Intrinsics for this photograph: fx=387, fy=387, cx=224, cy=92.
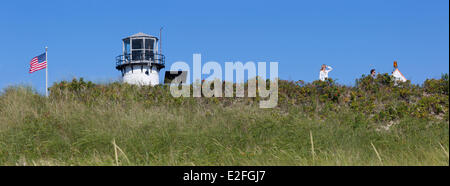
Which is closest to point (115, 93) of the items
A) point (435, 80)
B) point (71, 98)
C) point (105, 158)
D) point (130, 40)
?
point (71, 98)

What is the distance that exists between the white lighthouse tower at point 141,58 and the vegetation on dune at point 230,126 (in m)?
18.6

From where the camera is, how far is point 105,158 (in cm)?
→ 730

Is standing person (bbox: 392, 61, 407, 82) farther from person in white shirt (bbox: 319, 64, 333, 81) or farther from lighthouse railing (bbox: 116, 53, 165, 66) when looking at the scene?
lighthouse railing (bbox: 116, 53, 165, 66)

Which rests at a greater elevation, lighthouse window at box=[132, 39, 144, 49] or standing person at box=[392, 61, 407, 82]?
lighthouse window at box=[132, 39, 144, 49]

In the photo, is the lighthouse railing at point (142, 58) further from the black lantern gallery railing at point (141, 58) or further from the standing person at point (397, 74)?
the standing person at point (397, 74)

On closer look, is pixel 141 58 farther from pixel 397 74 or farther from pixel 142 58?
pixel 397 74

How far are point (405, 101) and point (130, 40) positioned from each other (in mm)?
24378

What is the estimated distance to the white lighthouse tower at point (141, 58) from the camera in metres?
31.6

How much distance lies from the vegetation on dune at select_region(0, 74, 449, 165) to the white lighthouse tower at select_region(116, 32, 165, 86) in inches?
733

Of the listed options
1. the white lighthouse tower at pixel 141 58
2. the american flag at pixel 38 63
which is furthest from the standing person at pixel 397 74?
the white lighthouse tower at pixel 141 58

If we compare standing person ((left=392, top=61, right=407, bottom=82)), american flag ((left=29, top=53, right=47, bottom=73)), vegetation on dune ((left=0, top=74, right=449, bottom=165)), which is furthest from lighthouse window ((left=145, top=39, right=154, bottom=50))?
standing person ((left=392, top=61, right=407, bottom=82))

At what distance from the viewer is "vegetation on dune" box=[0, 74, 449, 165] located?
7734mm
